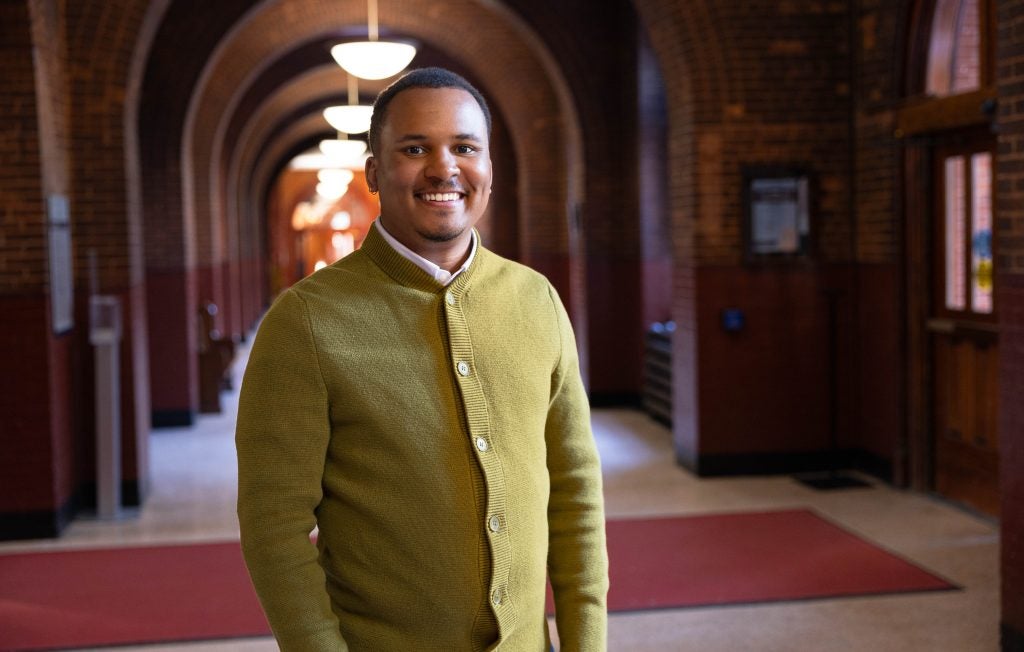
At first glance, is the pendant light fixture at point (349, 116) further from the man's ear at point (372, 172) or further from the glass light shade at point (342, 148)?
the man's ear at point (372, 172)

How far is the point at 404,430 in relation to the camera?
173cm

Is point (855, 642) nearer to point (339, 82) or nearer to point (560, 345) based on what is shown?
point (560, 345)

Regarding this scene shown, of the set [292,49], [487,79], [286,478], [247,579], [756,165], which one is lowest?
[247,579]

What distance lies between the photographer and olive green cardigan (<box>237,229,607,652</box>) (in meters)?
1.69

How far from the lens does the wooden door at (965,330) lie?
6.55 metres

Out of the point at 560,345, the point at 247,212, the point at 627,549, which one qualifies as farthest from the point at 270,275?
the point at 560,345

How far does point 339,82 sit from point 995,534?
15015 mm

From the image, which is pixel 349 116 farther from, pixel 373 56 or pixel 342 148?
pixel 342 148

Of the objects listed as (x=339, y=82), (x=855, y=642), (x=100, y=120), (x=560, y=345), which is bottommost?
(x=855, y=642)

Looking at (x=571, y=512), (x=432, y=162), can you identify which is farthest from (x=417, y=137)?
(x=571, y=512)

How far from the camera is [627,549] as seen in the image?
6090 millimetres

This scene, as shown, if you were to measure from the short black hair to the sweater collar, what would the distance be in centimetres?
14

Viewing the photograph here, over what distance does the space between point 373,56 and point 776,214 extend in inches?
140

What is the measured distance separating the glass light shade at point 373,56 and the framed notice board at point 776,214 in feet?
10.6
